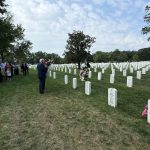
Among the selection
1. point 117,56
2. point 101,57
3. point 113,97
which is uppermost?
point 113,97

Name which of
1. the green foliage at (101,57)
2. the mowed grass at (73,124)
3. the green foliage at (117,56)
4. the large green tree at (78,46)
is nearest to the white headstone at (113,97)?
the mowed grass at (73,124)

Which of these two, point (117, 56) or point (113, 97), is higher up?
point (113, 97)

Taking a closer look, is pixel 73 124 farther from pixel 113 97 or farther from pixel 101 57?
pixel 101 57

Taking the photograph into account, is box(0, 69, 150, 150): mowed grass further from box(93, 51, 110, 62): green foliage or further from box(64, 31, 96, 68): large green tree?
box(93, 51, 110, 62): green foliage

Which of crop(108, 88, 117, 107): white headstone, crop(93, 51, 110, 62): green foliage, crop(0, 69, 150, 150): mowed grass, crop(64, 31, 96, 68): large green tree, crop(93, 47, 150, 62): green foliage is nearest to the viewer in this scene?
crop(0, 69, 150, 150): mowed grass

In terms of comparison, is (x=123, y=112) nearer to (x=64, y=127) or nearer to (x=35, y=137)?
(x=64, y=127)

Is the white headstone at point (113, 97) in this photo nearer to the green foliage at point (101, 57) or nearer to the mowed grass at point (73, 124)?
the mowed grass at point (73, 124)

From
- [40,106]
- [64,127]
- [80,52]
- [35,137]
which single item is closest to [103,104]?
[40,106]

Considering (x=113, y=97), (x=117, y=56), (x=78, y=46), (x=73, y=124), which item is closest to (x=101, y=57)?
(x=117, y=56)

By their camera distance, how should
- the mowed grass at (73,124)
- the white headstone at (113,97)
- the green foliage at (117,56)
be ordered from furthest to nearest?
the green foliage at (117,56) < the white headstone at (113,97) < the mowed grass at (73,124)

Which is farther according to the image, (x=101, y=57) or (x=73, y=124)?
(x=101, y=57)

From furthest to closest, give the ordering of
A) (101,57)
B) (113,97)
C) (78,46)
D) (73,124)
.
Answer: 1. (101,57)
2. (78,46)
3. (113,97)
4. (73,124)

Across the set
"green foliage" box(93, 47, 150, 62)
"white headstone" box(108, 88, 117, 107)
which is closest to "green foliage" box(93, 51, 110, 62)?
"green foliage" box(93, 47, 150, 62)

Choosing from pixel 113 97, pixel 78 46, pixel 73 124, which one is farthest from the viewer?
pixel 78 46
